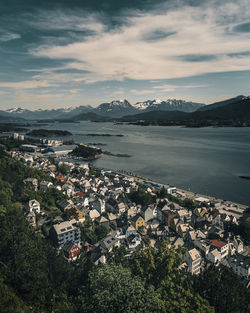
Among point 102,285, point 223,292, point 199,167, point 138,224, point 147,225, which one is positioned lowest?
point 147,225

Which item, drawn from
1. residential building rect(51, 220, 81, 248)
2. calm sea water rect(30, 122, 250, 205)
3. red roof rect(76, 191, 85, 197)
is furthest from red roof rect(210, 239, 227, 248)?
red roof rect(76, 191, 85, 197)

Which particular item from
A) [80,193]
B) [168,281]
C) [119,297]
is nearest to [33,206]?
[80,193]

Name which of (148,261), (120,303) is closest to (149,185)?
(148,261)

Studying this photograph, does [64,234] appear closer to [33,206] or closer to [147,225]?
[33,206]

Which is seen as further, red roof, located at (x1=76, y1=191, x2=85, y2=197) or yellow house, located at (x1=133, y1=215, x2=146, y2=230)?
red roof, located at (x1=76, y1=191, x2=85, y2=197)

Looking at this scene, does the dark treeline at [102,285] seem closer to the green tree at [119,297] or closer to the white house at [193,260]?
the green tree at [119,297]

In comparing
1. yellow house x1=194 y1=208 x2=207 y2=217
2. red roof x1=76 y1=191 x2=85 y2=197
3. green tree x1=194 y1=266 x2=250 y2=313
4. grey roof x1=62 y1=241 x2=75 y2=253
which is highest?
green tree x1=194 y1=266 x2=250 y2=313

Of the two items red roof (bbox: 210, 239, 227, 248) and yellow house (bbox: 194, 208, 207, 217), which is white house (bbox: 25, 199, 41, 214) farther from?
yellow house (bbox: 194, 208, 207, 217)

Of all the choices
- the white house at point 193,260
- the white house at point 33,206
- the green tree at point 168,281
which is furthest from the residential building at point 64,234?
the white house at point 193,260
